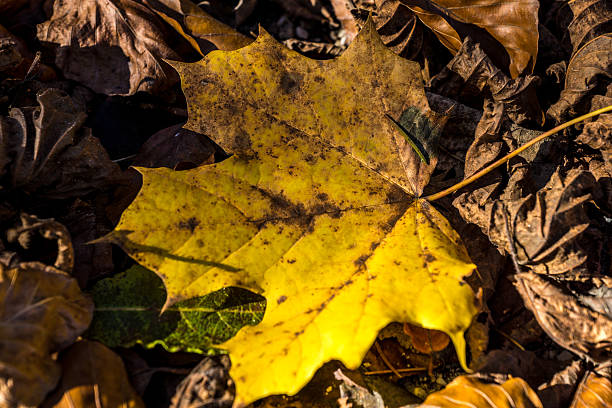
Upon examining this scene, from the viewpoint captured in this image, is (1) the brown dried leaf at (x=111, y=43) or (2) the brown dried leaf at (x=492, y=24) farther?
(1) the brown dried leaf at (x=111, y=43)

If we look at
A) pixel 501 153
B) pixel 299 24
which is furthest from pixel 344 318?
pixel 299 24

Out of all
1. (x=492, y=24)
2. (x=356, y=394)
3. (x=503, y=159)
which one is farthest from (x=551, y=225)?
(x=492, y=24)

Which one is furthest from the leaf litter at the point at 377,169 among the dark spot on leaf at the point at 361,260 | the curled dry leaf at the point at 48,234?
the dark spot on leaf at the point at 361,260

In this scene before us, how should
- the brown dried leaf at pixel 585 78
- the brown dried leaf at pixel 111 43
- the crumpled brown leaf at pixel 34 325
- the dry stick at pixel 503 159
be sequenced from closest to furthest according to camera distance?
the crumpled brown leaf at pixel 34 325, the dry stick at pixel 503 159, the brown dried leaf at pixel 585 78, the brown dried leaf at pixel 111 43

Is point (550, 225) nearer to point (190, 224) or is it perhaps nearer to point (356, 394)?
point (356, 394)

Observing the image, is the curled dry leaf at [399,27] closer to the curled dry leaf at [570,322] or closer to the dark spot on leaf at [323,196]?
the dark spot on leaf at [323,196]

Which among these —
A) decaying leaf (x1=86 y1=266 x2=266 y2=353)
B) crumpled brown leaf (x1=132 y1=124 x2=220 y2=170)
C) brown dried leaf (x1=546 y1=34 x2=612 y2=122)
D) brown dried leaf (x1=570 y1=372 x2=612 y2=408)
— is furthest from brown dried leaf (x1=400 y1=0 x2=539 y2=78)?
decaying leaf (x1=86 y1=266 x2=266 y2=353)
